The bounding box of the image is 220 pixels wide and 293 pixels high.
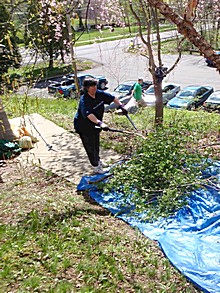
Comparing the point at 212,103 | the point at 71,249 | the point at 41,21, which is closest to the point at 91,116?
the point at 41,21

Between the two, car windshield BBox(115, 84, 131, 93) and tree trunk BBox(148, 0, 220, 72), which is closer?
tree trunk BBox(148, 0, 220, 72)

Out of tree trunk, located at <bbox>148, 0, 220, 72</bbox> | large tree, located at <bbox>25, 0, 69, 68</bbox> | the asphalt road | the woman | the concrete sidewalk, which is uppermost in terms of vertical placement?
large tree, located at <bbox>25, 0, 69, 68</bbox>

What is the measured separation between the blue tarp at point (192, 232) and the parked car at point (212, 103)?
313 inches

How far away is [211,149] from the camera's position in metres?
5.15

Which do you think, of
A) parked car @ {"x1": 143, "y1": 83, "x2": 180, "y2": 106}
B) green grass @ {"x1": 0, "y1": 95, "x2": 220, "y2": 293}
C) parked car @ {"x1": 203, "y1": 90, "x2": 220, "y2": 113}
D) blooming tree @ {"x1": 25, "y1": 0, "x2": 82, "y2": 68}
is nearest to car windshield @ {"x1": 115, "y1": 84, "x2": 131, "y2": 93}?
parked car @ {"x1": 143, "y1": 83, "x2": 180, "y2": 106}

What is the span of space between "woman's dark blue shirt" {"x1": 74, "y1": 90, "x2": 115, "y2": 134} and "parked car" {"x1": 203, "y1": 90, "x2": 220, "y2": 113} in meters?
7.81

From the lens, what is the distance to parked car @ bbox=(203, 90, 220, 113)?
11992 mm

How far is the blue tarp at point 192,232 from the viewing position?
3.02 metres

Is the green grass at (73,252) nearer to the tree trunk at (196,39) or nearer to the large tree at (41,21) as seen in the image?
the tree trunk at (196,39)

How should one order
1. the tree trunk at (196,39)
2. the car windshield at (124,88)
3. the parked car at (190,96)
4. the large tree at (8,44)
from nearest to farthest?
the tree trunk at (196,39) → the large tree at (8,44) → the parked car at (190,96) → the car windshield at (124,88)

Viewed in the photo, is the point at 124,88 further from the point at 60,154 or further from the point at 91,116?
the point at 91,116

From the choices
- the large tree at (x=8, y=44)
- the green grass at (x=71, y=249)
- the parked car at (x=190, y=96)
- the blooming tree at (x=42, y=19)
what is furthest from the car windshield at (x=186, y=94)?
the green grass at (x=71, y=249)

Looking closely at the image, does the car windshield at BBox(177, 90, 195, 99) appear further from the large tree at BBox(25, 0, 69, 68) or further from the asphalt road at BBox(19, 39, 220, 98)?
the large tree at BBox(25, 0, 69, 68)

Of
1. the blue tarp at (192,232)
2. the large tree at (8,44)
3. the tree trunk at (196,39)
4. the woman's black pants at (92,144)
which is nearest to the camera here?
the tree trunk at (196,39)
